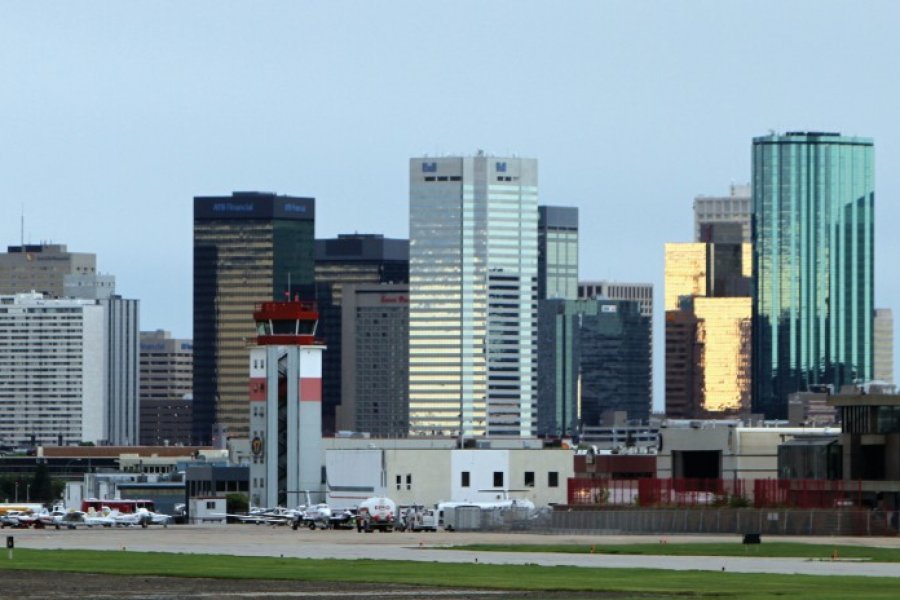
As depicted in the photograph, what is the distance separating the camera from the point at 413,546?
503ft

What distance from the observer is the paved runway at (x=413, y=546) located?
122 meters

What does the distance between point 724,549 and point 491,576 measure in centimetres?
3530

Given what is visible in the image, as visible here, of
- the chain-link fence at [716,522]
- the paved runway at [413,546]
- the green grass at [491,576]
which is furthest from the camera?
the chain-link fence at [716,522]

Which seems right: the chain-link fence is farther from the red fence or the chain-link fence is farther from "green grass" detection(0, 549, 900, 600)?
"green grass" detection(0, 549, 900, 600)

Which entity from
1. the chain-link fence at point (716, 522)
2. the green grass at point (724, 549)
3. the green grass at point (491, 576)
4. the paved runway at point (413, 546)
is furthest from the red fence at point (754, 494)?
the green grass at point (491, 576)

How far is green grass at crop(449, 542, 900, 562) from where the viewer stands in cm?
13512

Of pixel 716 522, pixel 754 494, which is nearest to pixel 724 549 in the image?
pixel 716 522

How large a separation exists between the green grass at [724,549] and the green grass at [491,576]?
62.8 ft

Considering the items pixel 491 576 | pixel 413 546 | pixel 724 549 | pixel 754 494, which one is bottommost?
pixel 413 546

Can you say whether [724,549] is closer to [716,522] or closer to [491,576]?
[491,576]

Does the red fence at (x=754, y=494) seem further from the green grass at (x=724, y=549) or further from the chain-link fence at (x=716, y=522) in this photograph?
the green grass at (x=724, y=549)

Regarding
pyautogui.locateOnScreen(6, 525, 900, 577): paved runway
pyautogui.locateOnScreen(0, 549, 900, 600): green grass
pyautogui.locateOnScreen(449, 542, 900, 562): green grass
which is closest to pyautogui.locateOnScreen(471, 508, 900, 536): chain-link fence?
pyautogui.locateOnScreen(6, 525, 900, 577): paved runway

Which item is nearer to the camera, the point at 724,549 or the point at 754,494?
the point at 724,549

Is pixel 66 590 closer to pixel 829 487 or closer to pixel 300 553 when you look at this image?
pixel 300 553
